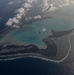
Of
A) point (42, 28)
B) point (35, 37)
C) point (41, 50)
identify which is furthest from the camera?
point (42, 28)

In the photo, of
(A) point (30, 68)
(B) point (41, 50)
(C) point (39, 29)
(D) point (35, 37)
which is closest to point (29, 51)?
(B) point (41, 50)

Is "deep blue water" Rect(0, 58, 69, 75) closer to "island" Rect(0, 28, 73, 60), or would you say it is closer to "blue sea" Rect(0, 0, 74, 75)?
"blue sea" Rect(0, 0, 74, 75)

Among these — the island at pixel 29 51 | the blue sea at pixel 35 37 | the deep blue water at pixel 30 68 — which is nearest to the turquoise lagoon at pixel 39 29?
the blue sea at pixel 35 37

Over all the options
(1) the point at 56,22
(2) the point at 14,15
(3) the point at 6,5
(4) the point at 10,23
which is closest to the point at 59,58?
(1) the point at 56,22

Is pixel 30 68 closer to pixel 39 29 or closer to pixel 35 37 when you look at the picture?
pixel 35 37

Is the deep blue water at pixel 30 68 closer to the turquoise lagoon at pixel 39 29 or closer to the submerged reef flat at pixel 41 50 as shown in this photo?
the submerged reef flat at pixel 41 50

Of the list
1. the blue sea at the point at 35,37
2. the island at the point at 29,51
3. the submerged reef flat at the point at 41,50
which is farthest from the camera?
the island at the point at 29,51

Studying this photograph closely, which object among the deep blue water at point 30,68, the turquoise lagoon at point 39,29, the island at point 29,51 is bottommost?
the deep blue water at point 30,68

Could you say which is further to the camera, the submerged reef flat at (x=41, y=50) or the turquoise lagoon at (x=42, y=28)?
the turquoise lagoon at (x=42, y=28)

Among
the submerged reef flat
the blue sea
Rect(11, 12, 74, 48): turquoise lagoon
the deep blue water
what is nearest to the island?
the submerged reef flat
